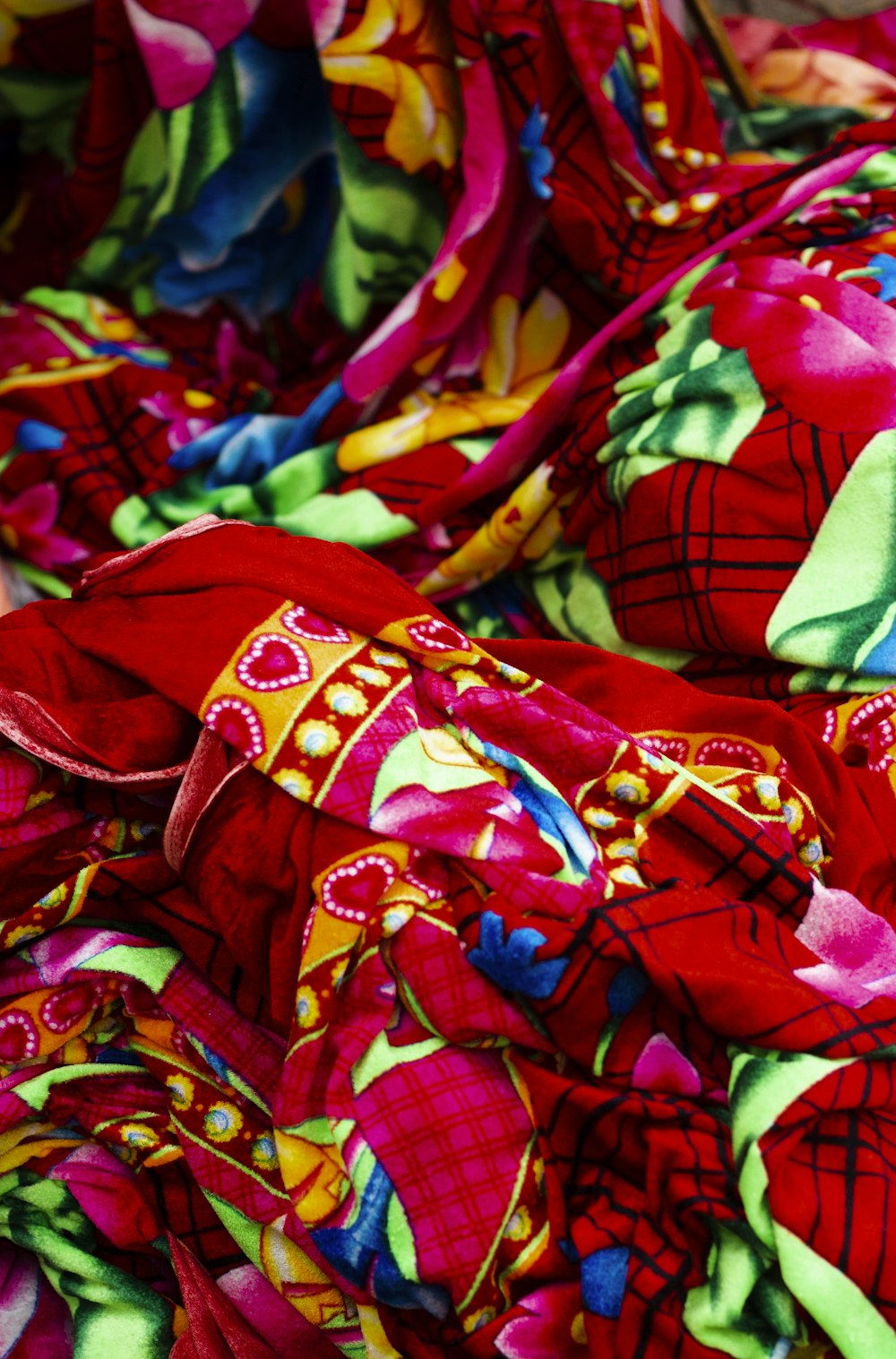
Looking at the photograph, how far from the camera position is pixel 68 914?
2.18 feet

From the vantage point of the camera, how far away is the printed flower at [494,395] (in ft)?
3.37

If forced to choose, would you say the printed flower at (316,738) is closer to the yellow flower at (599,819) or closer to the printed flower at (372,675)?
the printed flower at (372,675)

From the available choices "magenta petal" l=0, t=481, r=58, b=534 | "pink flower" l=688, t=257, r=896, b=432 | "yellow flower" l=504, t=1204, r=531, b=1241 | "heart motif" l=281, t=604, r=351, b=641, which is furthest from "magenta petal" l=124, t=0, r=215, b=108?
"yellow flower" l=504, t=1204, r=531, b=1241

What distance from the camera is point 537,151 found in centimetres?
98

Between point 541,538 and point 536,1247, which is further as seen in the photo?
point 541,538

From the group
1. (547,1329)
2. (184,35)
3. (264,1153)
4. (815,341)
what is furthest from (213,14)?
(547,1329)

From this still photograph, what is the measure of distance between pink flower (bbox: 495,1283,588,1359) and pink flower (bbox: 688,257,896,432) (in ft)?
1.79

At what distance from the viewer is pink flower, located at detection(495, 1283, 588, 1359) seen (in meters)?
0.58

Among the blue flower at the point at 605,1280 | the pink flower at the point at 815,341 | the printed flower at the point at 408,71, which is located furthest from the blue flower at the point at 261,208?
the blue flower at the point at 605,1280

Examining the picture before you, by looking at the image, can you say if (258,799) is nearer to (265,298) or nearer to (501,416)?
(501,416)

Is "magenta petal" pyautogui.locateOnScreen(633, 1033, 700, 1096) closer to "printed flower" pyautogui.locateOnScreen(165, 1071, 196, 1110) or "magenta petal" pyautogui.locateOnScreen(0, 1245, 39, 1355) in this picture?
"printed flower" pyautogui.locateOnScreen(165, 1071, 196, 1110)

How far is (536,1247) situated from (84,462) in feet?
2.57

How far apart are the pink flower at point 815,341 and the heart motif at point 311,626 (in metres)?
0.35

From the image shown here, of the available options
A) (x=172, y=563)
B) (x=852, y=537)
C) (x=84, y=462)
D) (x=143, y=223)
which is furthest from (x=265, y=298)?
(x=852, y=537)
